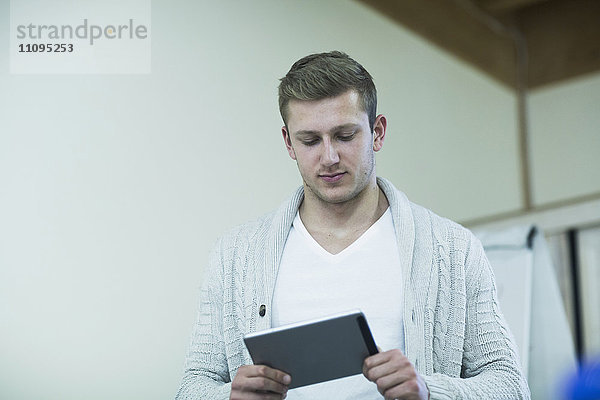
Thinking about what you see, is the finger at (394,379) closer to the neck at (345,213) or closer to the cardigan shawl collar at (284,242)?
the cardigan shawl collar at (284,242)

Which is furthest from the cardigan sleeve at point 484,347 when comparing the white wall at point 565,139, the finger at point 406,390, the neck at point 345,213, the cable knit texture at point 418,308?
the white wall at point 565,139

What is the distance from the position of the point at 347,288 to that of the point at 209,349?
30 centimetres

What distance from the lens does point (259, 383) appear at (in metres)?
1.33

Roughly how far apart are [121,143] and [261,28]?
0.73 m

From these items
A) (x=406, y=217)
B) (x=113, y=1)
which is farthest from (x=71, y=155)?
(x=406, y=217)

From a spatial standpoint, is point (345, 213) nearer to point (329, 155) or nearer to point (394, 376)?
point (329, 155)

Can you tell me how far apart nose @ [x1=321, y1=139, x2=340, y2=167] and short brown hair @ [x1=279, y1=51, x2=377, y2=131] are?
94mm

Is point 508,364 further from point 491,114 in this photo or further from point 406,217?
point 491,114

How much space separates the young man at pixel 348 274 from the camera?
1.53m

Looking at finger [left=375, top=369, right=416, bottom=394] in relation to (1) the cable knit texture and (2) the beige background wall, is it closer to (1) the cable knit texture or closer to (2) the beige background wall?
(1) the cable knit texture

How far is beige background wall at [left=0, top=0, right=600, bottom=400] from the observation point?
1955 millimetres

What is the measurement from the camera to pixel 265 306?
1558 mm

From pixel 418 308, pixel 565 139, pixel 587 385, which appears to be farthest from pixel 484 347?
pixel 565 139

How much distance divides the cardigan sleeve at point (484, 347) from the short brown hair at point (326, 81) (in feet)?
1.20
